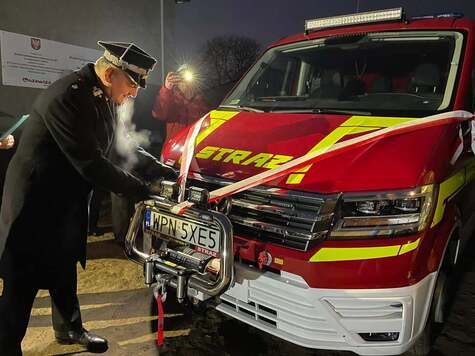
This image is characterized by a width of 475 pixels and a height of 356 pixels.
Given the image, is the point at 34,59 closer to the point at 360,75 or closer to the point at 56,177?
the point at 56,177

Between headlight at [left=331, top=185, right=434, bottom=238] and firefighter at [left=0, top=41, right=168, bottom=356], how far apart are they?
1.18 metres

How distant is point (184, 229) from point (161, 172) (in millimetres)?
524

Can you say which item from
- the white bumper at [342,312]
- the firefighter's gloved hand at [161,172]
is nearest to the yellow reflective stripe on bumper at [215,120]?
the firefighter's gloved hand at [161,172]

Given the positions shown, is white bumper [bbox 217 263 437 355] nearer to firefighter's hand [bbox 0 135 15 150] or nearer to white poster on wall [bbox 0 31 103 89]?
firefighter's hand [bbox 0 135 15 150]

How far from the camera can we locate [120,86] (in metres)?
2.38

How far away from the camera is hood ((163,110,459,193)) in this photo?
2014 mm

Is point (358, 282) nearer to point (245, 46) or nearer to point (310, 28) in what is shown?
point (310, 28)

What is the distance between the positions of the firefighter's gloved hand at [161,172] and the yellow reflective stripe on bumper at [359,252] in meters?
1.08

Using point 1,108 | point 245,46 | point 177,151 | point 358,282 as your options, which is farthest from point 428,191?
point 245,46

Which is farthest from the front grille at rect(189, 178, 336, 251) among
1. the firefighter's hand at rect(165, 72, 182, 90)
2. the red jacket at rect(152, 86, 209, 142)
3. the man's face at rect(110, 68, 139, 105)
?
the firefighter's hand at rect(165, 72, 182, 90)

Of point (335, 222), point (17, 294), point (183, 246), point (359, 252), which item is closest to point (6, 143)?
point (17, 294)

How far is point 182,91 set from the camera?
5285mm

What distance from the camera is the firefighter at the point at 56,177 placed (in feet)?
7.16

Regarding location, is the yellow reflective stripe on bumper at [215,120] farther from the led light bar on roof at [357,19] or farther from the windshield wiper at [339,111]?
the led light bar on roof at [357,19]
